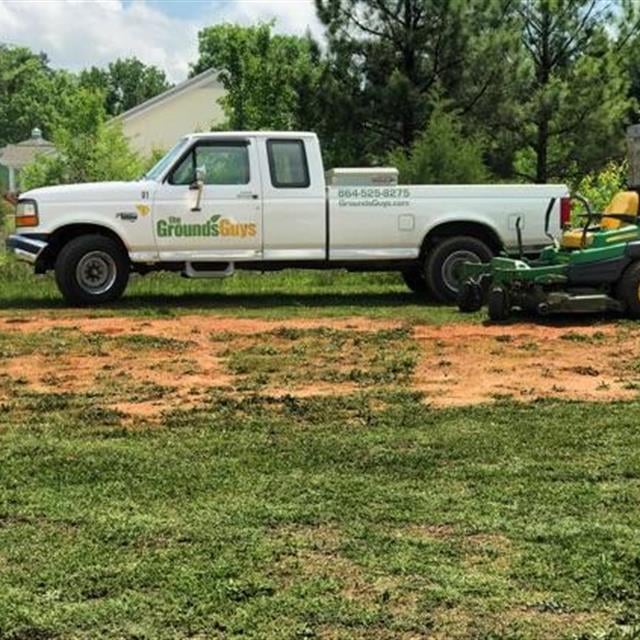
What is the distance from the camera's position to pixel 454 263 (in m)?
12.7

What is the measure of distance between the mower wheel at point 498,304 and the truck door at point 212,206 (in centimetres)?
316

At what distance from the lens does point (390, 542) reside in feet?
13.4

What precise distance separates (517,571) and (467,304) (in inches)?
311

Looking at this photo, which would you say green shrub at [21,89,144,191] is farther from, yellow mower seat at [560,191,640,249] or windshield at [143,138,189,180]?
yellow mower seat at [560,191,640,249]

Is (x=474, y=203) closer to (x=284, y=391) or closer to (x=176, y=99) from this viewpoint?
(x=284, y=391)

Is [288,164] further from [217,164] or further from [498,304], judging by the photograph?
[498,304]

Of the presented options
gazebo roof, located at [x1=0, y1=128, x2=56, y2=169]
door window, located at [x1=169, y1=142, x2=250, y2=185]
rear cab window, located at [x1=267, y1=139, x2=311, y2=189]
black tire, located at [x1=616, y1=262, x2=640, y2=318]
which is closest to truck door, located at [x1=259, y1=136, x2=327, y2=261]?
rear cab window, located at [x1=267, y1=139, x2=311, y2=189]

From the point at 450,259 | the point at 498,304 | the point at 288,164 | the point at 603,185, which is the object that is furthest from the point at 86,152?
the point at 498,304

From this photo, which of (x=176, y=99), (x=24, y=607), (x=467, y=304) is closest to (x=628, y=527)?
(x=24, y=607)

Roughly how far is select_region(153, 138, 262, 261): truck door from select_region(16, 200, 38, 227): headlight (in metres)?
1.41

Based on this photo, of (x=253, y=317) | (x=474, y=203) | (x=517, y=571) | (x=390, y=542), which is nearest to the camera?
(x=517, y=571)

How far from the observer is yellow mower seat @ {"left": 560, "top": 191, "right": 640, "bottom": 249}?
11.2 m

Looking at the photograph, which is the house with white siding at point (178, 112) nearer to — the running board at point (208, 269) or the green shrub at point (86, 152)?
the green shrub at point (86, 152)

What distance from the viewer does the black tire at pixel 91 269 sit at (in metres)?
12.1
